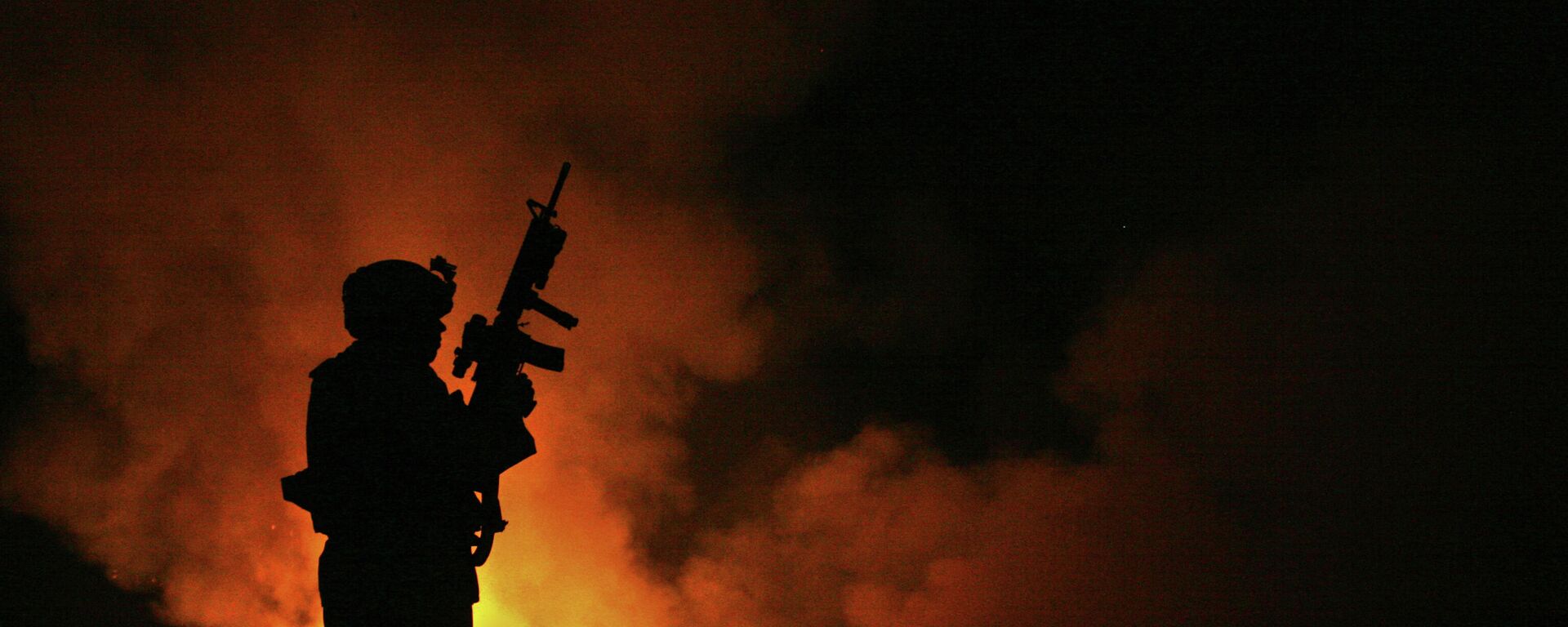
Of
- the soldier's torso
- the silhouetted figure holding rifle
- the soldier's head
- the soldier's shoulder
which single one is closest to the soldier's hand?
the silhouetted figure holding rifle

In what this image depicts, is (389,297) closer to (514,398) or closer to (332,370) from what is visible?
(332,370)

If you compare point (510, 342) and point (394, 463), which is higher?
point (510, 342)

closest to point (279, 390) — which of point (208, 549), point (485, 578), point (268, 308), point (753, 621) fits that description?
point (268, 308)

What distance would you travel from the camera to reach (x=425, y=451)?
147 inches

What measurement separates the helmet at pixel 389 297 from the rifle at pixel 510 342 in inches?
8.9

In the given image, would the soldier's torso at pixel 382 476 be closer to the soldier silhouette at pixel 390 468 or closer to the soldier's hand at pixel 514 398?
the soldier silhouette at pixel 390 468

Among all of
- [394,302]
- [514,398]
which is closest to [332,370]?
[394,302]

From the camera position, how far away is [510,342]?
4.08 m

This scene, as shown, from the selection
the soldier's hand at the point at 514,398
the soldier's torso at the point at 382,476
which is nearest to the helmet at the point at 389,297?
the soldier's torso at the point at 382,476

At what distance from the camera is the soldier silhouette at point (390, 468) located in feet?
12.1

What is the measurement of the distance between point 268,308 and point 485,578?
3290mm

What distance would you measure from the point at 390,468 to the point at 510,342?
63 centimetres

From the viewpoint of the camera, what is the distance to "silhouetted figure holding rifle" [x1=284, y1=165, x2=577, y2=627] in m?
3.68

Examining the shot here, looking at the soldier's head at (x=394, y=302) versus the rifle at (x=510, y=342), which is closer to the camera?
the soldier's head at (x=394, y=302)
